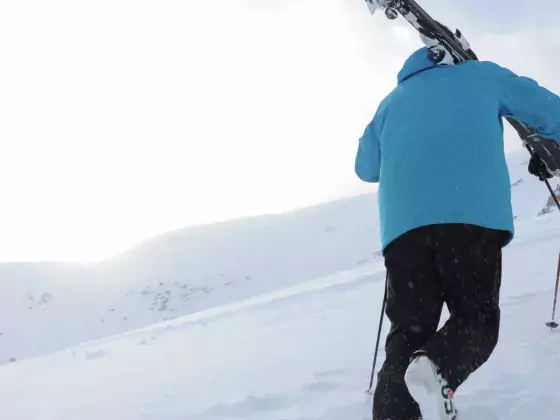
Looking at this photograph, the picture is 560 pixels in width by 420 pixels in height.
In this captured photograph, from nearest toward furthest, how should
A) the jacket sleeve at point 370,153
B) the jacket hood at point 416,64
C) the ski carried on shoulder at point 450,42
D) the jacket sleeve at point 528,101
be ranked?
the jacket sleeve at point 528,101 < the jacket hood at point 416,64 < the jacket sleeve at point 370,153 < the ski carried on shoulder at point 450,42

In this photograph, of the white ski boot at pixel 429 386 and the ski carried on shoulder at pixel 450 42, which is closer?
the white ski boot at pixel 429 386

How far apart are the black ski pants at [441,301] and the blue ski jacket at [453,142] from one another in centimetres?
6

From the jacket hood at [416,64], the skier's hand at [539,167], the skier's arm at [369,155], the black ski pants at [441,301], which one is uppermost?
the jacket hood at [416,64]

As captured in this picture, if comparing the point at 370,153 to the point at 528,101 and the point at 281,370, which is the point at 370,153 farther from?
the point at 281,370

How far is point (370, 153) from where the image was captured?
2.45 meters

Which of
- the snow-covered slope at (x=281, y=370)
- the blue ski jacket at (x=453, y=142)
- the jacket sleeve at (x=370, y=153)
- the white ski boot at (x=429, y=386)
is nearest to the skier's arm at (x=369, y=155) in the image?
the jacket sleeve at (x=370, y=153)

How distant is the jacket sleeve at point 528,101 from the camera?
6.87 ft

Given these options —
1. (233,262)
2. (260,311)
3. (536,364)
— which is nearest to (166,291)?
(233,262)

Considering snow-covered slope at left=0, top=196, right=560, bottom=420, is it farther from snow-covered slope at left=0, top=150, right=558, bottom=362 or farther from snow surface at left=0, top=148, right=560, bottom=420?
snow-covered slope at left=0, top=150, right=558, bottom=362

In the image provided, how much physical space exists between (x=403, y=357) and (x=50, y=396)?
3.92m

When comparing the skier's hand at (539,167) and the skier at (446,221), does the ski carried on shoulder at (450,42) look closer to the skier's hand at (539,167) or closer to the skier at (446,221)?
Answer: the skier's hand at (539,167)

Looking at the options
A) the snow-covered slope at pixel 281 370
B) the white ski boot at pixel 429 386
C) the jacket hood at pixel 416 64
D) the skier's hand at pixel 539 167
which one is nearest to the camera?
the white ski boot at pixel 429 386

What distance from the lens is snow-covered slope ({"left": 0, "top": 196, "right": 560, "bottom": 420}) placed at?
2729mm

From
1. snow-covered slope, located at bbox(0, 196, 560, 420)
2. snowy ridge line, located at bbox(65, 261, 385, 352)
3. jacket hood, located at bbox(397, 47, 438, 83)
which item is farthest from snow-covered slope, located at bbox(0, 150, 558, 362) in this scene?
jacket hood, located at bbox(397, 47, 438, 83)
